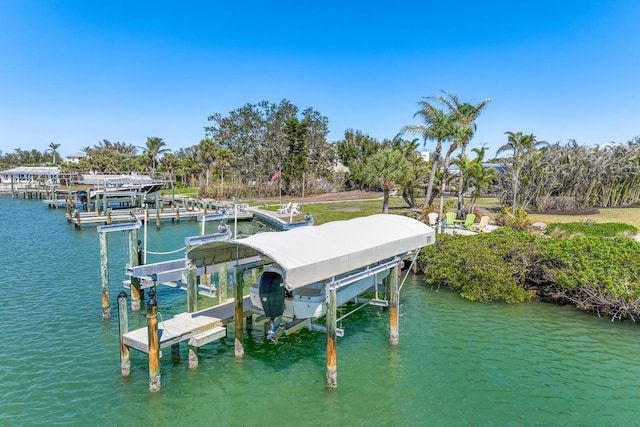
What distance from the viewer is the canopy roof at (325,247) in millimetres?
9750

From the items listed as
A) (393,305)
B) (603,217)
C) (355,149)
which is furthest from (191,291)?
(355,149)

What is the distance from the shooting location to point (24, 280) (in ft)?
65.0

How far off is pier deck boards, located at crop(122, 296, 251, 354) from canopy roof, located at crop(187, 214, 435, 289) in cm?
150

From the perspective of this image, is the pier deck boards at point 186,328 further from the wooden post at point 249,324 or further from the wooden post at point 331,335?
the wooden post at point 331,335

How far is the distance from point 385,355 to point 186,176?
7624 cm

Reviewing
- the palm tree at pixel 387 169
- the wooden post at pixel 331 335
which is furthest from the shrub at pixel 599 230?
the wooden post at pixel 331 335

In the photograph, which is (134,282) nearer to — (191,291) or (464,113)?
(191,291)

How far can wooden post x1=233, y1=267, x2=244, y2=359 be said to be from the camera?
39.1ft

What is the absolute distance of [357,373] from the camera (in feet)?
38.2

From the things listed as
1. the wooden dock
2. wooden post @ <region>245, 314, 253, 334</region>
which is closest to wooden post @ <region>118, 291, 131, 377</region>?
wooden post @ <region>245, 314, 253, 334</region>

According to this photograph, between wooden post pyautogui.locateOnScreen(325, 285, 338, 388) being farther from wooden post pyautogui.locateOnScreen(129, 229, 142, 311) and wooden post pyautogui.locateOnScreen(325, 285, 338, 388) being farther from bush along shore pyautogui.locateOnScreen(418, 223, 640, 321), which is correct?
bush along shore pyautogui.locateOnScreen(418, 223, 640, 321)

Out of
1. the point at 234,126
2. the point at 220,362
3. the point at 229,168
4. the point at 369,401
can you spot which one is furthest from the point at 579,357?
the point at 234,126

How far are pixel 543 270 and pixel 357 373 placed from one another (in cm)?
1018

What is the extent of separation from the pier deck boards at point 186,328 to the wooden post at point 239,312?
1.16 ft
